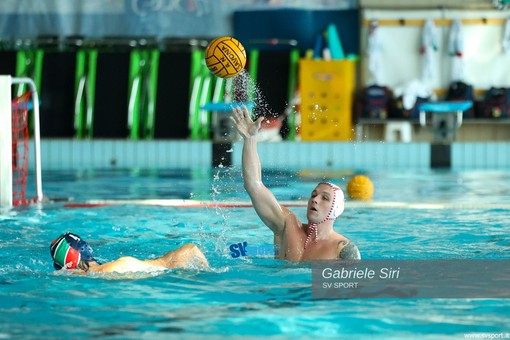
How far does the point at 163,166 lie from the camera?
12.5m

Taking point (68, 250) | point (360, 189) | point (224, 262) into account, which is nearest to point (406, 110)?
point (360, 189)

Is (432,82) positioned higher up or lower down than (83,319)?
higher up

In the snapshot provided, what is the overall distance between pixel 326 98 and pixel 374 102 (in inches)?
24.4

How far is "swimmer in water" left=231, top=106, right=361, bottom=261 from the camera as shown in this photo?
460cm

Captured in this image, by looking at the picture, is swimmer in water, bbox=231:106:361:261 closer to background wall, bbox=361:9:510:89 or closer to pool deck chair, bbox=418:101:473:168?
pool deck chair, bbox=418:101:473:168

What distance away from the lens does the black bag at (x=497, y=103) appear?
12648 millimetres

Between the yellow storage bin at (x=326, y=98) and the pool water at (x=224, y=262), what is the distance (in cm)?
236

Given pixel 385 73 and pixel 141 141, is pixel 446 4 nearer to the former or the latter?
pixel 385 73

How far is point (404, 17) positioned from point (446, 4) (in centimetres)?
60

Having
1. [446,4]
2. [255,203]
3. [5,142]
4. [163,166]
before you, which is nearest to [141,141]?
[163,166]

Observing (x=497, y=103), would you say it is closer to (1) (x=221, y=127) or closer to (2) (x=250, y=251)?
(1) (x=221, y=127)

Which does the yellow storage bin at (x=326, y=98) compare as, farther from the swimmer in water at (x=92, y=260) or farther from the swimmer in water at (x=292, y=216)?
the swimmer in water at (x=92, y=260)

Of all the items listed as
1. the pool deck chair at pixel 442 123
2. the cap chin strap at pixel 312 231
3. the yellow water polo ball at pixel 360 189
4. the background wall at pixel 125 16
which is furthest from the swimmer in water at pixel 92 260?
the background wall at pixel 125 16

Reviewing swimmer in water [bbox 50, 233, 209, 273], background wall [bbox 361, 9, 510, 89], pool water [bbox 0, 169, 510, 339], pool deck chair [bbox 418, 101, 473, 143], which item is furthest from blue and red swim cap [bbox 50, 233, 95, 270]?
background wall [bbox 361, 9, 510, 89]
